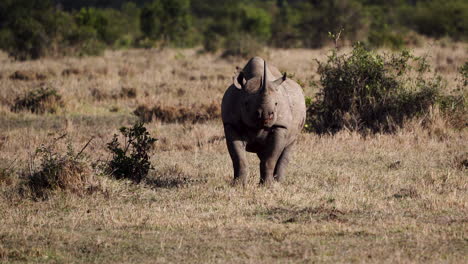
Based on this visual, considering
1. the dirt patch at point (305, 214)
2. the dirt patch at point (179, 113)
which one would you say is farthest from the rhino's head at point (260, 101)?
the dirt patch at point (179, 113)

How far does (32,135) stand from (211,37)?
23.7 metres

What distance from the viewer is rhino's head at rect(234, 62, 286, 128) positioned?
9117 mm

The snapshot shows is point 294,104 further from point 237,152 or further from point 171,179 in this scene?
point 171,179

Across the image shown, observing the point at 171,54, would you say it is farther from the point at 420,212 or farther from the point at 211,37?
the point at 420,212

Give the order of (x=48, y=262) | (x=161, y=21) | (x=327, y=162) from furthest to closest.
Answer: (x=161, y=21) < (x=327, y=162) < (x=48, y=262)

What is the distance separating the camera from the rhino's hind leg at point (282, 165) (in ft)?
34.9

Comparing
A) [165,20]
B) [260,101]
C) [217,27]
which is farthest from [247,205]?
[217,27]

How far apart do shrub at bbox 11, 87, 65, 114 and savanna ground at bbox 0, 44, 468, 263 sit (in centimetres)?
115

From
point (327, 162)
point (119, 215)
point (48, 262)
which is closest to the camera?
point (48, 262)

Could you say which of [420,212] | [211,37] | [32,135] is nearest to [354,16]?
[211,37]

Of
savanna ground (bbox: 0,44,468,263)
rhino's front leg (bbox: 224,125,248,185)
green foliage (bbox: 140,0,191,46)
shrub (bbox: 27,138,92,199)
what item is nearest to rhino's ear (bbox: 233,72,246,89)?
rhino's front leg (bbox: 224,125,248,185)

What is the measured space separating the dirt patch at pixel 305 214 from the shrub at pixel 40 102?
10781 mm

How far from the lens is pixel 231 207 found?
8.89 meters

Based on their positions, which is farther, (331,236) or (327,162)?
(327,162)
